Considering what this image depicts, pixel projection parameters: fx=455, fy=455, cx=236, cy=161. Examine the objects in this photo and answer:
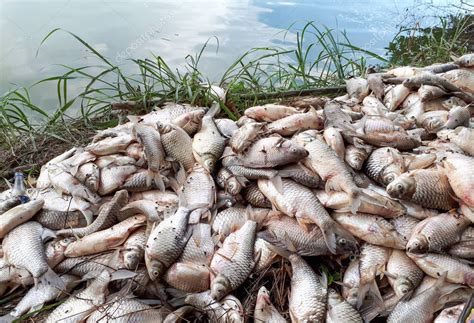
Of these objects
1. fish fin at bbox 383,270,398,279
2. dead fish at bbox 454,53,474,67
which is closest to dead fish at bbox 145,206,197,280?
fish fin at bbox 383,270,398,279

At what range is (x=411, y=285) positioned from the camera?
2.16m

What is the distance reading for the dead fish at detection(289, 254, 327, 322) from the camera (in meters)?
2.12

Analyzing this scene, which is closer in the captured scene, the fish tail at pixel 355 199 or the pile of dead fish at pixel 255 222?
the pile of dead fish at pixel 255 222

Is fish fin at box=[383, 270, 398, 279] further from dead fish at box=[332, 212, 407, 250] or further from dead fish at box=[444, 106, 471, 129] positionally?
dead fish at box=[444, 106, 471, 129]

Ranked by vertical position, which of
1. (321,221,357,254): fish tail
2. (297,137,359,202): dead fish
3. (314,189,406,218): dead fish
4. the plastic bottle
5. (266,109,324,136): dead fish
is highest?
(266,109,324,136): dead fish

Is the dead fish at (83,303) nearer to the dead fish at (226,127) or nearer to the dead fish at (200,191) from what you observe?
the dead fish at (200,191)

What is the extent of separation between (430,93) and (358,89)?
0.63m

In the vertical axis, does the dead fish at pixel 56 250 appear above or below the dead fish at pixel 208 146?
below

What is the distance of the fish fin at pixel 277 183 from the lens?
2.48 metres

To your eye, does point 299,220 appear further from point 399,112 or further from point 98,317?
point 399,112

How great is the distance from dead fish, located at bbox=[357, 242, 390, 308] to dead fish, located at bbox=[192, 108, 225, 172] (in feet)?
3.35

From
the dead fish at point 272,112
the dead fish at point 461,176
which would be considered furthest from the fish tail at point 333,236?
the dead fish at point 272,112

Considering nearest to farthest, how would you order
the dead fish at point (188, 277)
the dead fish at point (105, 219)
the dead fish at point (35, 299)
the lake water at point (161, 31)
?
the dead fish at point (188, 277), the dead fish at point (35, 299), the dead fish at point (105, 219), the lake water at point (161, 31)

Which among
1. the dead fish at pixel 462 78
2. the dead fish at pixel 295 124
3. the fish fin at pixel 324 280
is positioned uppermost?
the dead fish at pixel 462 78
